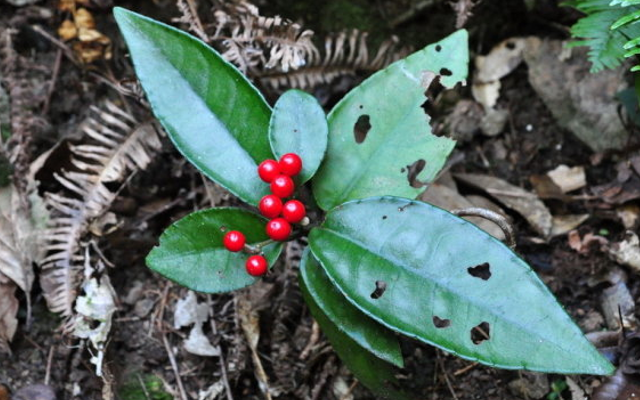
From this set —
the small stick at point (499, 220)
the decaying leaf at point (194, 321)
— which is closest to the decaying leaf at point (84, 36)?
the decaying leaf at point (194, 321)

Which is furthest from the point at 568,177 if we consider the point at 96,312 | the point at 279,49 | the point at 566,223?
the point at 96,312

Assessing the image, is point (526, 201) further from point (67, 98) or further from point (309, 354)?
point (67, 98)

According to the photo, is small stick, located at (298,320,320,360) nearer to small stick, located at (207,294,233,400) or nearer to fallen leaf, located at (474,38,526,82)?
small stick, located at (207,294,233,400)

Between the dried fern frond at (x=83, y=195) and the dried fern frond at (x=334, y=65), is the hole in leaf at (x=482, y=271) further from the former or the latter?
the dried fern frond at (x=83, y=195)

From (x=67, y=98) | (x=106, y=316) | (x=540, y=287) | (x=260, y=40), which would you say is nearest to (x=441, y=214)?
(x=540, y=287)

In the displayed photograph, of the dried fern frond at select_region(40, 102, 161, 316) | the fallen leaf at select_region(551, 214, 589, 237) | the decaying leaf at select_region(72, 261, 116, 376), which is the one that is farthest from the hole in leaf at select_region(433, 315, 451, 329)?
the dried fern frond at select_region(40, 102, 161, 316)
